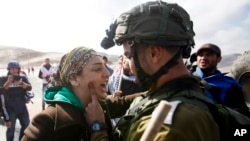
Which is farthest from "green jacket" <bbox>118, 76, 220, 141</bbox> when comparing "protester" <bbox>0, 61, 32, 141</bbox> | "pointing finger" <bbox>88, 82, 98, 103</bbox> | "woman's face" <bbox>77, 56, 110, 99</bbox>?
"protester" <bbox>0, 61, 32, 141</bbox>

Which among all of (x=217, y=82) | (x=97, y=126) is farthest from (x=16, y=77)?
(x=97, y=126)

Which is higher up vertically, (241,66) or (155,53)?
(155,53)

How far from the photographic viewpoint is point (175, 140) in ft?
5.02

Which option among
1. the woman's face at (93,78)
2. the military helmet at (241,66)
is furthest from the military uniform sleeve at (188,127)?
the military helmet at (241,66)

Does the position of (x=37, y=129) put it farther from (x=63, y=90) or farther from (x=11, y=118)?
(x=11, y=118)

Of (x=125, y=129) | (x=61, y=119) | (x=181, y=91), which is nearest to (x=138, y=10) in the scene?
(x=181, y=91)

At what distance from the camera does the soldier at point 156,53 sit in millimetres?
1795

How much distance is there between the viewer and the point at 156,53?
6.24ft

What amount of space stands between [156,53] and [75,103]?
86 centimetres

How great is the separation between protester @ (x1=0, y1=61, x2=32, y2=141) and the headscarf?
4992 millimetres

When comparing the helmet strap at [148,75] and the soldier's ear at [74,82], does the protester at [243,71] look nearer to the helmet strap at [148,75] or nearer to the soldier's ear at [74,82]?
the soldier's ear at [74,82]

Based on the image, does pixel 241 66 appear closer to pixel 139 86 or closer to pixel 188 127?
pixel 139 86

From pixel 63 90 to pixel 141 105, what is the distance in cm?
89

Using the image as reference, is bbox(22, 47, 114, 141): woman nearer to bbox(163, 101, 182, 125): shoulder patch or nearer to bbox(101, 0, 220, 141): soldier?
bbox(101, 0, 220, 141): soldier
